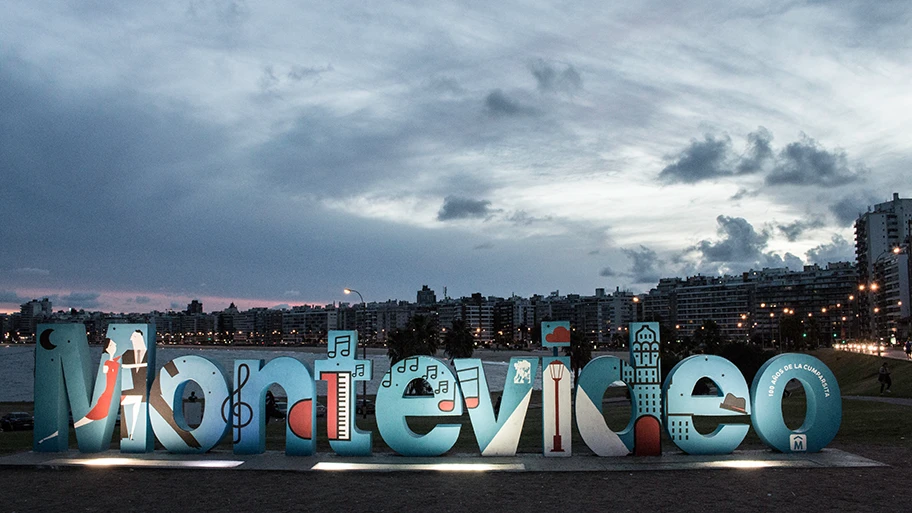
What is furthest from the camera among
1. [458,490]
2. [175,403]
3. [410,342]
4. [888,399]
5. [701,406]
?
[410,342]

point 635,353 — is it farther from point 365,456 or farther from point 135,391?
point 135,391

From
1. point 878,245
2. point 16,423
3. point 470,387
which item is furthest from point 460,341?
point 878,245

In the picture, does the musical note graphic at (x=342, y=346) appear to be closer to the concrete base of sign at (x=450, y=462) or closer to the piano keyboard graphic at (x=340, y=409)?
the piano keyboard graphic at (x=340, y=409)

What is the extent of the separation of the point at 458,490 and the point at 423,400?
12.6 feet

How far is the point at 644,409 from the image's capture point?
18.0m

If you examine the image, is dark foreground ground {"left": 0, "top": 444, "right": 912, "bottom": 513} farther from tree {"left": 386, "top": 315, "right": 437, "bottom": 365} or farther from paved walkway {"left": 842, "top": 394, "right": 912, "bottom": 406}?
tree {"left": 386, "top": 315, "right": 437, "bottom": 365}

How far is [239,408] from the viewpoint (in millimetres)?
18500

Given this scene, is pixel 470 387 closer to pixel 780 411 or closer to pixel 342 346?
pixel 342 346

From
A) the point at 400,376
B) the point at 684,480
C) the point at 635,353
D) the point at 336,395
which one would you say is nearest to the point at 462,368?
the point at 400,376

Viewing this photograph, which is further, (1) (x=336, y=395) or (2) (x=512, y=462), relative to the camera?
(1) (x=336, y=395)

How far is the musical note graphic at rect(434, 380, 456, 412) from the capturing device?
1800 centimetres

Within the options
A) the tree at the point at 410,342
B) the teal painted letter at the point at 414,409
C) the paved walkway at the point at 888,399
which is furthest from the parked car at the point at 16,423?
the tree at the point at 410,342

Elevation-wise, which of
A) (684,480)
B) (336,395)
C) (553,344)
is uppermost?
(553,344)

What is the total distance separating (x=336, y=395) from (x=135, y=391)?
5.09 m
